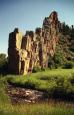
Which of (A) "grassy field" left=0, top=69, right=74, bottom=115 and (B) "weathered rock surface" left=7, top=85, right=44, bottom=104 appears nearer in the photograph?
(A) "grassy field" left=0, top=69, right=74, bottom=115

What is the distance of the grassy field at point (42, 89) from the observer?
73.8 feet

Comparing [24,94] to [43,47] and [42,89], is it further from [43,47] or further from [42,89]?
[43,47]

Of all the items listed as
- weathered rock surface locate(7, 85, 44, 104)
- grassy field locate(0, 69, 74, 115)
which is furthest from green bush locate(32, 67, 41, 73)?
weathered rock surface locate(7, 85, 44, 104)

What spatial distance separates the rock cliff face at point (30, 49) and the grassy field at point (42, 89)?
548cm

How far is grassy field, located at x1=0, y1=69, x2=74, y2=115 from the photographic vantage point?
22.5m

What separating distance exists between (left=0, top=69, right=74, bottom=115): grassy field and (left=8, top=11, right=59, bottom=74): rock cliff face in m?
5.48

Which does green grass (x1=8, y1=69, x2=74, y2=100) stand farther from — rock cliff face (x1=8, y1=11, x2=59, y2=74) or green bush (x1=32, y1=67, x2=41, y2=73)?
green bush (x1=32, y1=67, x2=41, y2=73)

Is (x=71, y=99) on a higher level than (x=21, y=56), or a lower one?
lower

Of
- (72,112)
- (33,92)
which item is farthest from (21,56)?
(72,112)

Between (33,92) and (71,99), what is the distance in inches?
381

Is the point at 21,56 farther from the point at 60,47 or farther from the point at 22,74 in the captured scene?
the point at 60,47

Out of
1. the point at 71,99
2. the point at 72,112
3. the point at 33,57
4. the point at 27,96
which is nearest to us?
the point at 72,112

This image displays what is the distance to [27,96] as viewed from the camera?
53.7m

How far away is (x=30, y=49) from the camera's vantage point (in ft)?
230
